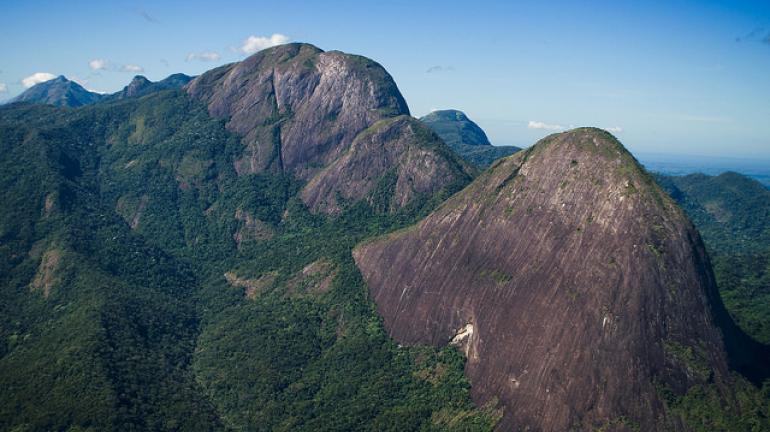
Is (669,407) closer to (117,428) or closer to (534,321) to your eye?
(534,321)

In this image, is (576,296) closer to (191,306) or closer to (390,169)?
(390,169)

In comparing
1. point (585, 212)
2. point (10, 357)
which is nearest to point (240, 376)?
point (10, 357)

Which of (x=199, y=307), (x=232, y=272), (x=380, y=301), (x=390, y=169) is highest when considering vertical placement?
(x=390, y=169)

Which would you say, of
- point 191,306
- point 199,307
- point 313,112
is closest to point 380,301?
point 199,307

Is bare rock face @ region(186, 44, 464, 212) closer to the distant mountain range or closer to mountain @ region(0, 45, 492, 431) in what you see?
mountain @ region(0, 45, 492, 431)

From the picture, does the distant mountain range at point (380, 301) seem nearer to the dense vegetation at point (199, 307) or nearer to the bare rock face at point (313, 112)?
the dense vegetation at point (199, 307)

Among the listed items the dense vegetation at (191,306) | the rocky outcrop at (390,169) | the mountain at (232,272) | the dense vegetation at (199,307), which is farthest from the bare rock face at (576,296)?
the rocky outcrop at (390,169)
